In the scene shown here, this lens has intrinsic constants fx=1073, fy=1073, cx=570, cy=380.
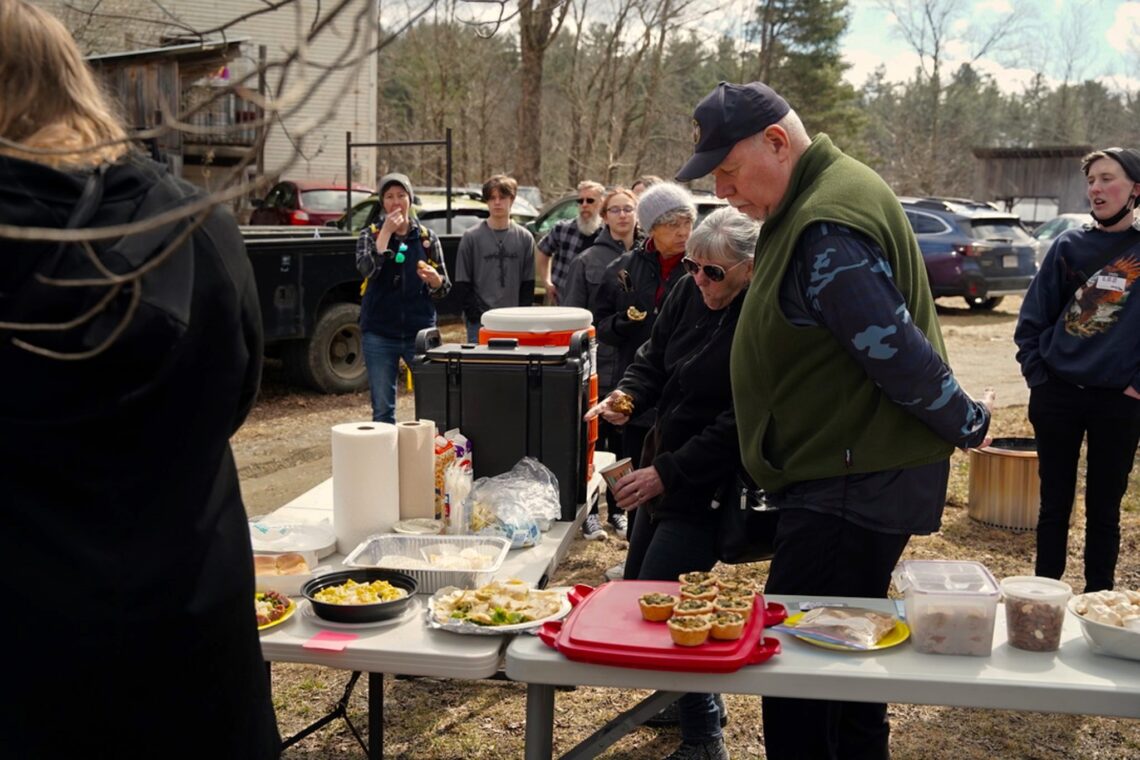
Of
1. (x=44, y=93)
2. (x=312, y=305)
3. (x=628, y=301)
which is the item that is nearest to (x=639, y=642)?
(x=44, y=93)

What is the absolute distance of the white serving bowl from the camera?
7.45 feet

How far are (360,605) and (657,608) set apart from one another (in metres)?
0.69

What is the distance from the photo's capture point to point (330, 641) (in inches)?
96.3

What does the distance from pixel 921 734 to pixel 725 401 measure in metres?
1.57

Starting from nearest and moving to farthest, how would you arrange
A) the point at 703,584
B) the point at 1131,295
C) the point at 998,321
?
the point at 703,584 → the point at 1131,295 → the point at 998,321

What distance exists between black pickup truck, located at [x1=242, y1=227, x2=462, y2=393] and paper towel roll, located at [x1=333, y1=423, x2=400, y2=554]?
5311 mm

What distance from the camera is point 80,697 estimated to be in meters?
1.60

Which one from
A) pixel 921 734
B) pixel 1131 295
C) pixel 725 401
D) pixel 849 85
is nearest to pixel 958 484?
pixel 1131 295

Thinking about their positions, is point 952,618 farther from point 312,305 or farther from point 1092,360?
point 312,305

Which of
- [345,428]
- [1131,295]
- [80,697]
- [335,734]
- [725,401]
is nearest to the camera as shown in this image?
[80,697]

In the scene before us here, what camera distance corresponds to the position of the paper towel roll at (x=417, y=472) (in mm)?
3188

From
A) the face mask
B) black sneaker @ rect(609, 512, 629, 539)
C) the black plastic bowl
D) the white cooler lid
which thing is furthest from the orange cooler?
the face mask

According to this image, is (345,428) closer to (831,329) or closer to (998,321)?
(831,329)

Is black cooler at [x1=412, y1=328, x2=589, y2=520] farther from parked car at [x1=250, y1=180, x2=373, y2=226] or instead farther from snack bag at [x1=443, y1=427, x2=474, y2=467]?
parked car at [x1=250, y1=180, x2=373, y2=226]
